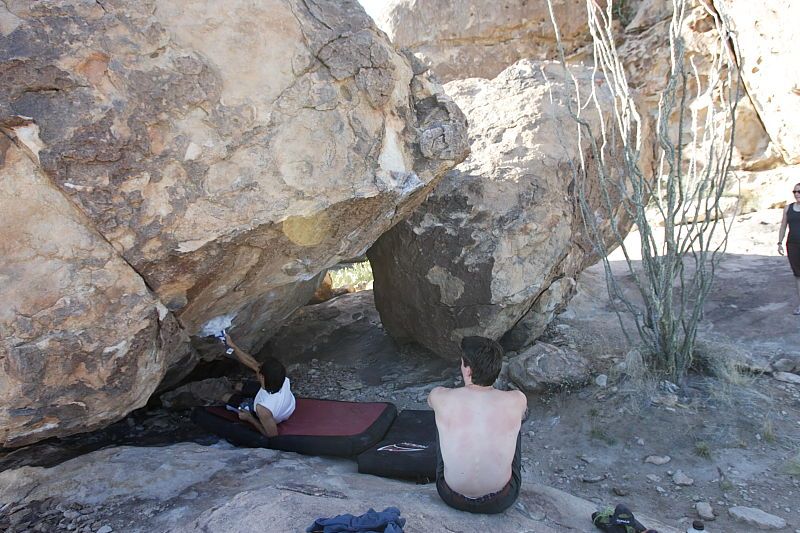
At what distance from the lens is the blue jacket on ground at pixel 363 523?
1862 millimetres

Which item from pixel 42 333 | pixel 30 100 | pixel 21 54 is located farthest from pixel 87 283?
pixel 21 54

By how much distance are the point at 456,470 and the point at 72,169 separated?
5.94ft

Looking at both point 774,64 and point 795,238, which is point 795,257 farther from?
point 774,64

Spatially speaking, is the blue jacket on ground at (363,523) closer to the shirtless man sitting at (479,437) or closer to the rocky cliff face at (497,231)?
the shirtless man sitting at (479,437)

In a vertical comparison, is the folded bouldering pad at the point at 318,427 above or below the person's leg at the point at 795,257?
below

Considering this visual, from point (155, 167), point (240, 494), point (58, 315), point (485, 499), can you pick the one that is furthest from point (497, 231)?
point (58, 315)

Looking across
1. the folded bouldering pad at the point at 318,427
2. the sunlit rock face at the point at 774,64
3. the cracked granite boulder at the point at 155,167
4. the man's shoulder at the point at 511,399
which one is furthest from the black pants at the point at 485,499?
the sunlit rock face at the point at 774,64

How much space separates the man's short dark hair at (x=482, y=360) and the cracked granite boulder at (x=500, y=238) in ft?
4.82

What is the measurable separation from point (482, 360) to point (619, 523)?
0.77 meters

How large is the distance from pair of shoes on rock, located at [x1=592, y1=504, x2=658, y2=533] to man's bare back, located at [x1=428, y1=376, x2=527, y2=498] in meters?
0.38

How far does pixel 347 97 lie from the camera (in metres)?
2.73

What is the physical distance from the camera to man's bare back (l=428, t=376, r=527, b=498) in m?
2.24

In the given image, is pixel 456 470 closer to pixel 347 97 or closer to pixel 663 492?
pixel 663 492

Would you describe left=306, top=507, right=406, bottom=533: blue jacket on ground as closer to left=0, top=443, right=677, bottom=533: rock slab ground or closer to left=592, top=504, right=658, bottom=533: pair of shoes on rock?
left=0, top=443, right=677, bottom=533: rock slab ground
